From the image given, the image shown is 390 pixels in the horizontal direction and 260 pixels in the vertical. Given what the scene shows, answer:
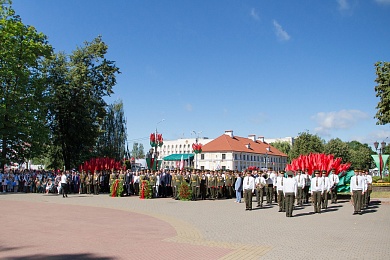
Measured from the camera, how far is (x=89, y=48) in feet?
140

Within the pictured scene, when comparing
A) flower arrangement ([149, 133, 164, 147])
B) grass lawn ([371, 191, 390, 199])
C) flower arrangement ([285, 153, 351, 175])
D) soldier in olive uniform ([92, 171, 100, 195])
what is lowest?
grass lawn ([371, 191, 390, 199])

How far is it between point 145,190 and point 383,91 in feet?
74.3

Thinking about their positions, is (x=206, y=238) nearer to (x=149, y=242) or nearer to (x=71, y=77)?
(x=149, y=242)

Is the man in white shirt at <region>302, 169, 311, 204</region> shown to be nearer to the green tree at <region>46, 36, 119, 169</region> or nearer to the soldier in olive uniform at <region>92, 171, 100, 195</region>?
the soldier in olive uniform at <region>92, 171, 100, 195</region>

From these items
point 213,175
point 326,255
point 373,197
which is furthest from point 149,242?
point 373,197

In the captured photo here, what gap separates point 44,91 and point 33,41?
16.0 feet

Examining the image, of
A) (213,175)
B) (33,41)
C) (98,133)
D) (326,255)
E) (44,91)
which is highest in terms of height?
(33,41)

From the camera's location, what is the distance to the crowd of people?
53.9 ft

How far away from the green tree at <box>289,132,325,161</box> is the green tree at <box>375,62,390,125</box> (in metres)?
35.9

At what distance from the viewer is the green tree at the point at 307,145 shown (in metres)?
68.2

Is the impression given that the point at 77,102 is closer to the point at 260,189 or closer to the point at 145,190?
the point at 145,190

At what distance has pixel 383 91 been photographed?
32.5m

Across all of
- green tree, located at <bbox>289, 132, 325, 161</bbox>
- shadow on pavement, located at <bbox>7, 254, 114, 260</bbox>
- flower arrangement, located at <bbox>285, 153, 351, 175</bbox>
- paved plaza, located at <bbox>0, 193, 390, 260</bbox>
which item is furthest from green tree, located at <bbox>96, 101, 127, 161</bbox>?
shadow on pavement, located at <bbox>7, 254, 114, 260</bbox>

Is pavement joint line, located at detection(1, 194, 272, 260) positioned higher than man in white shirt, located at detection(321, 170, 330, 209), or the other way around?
man in white shirt, located at detection(321, 170, 330, 209)
